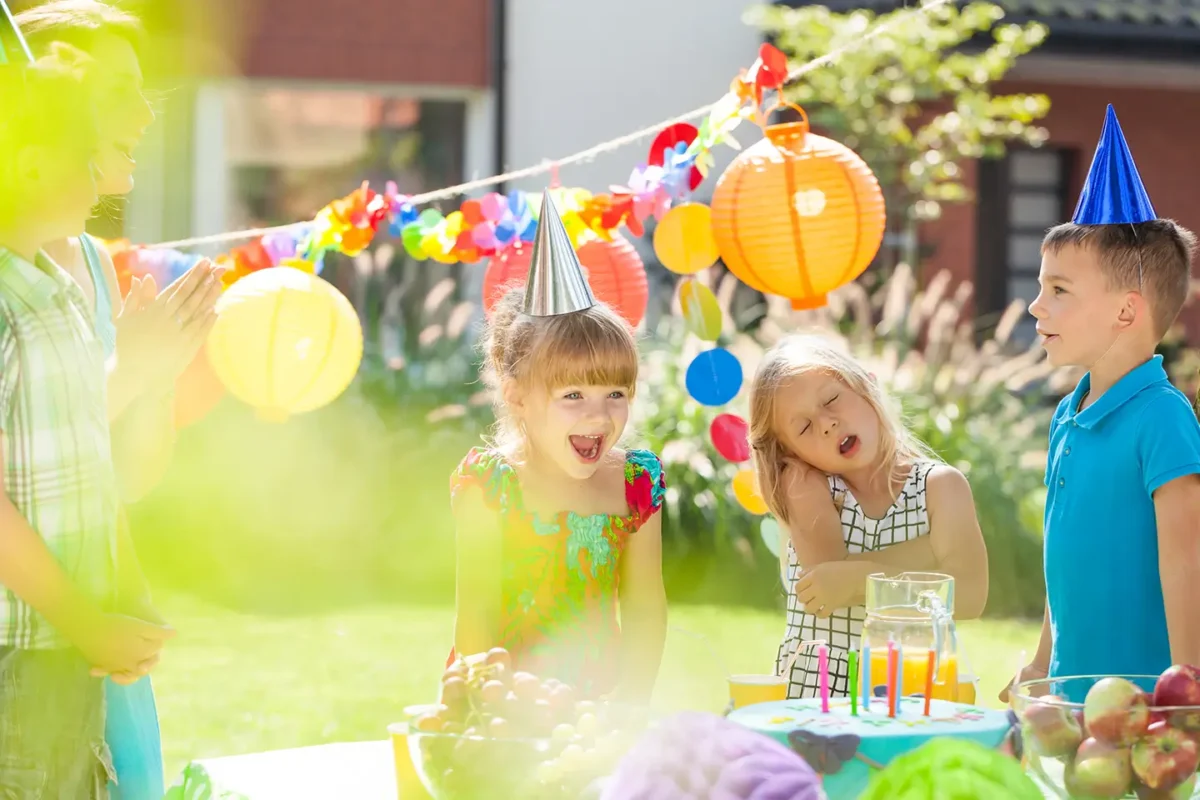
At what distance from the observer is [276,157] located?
33.8 feet

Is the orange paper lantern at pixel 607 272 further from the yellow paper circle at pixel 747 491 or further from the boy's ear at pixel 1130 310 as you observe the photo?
the boy's ear at pixel 1130 310

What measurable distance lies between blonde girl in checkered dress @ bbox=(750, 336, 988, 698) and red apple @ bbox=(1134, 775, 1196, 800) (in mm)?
1071

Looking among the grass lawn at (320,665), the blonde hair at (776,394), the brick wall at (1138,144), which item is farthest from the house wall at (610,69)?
the blonde hair at (776,394)

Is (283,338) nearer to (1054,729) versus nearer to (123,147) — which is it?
(123,147)

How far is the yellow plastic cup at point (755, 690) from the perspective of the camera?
209 centimetres

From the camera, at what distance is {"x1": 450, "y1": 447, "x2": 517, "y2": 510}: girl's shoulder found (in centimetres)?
264

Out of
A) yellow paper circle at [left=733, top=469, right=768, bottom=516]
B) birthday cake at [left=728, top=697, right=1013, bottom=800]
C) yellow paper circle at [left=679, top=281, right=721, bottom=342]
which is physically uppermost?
yellow paper circle at [left=679, top=281, right=721, bottom=342]

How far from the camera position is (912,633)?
6.58 feet

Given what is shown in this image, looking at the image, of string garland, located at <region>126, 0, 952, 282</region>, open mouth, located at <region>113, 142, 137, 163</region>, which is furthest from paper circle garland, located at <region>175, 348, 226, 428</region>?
open mouth, located at <region>113, 142, 137, 163</region>

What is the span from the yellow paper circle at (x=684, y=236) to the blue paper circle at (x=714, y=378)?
0.70 feet

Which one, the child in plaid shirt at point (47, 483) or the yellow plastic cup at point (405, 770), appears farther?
the yellow plastic cup at point (405, 770)

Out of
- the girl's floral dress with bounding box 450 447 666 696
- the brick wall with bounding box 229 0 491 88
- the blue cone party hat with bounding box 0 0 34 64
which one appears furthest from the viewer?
the brick wall with bounding box 229 0 491 88

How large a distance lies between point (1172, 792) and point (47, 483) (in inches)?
53.8

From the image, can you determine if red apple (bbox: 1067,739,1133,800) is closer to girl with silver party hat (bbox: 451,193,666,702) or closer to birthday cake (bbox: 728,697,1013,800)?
birthday cake (bbox: 728,697,1013,800)
